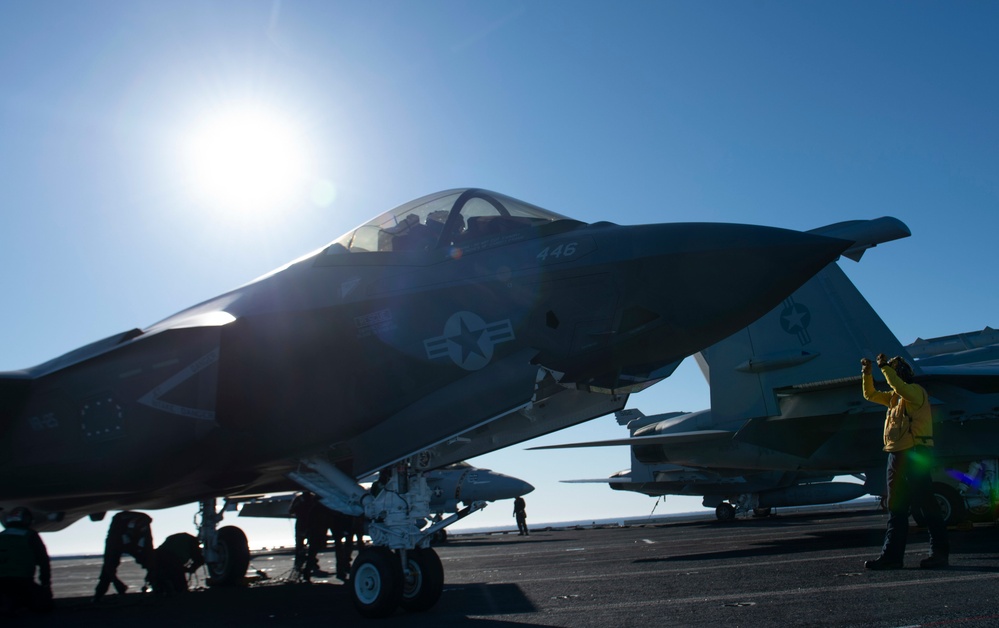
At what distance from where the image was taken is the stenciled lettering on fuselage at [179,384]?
6.35m

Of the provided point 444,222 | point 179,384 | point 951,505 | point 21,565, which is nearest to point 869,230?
point 444,222

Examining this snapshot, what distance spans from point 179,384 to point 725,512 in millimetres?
26882

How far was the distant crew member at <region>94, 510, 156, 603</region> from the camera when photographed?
8.70 metres

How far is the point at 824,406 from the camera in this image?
1411 centimetres

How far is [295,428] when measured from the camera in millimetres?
6449

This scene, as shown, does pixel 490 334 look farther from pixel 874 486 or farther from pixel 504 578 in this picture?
pixel 874 486

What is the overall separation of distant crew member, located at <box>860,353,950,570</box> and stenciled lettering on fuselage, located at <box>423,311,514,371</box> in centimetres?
325

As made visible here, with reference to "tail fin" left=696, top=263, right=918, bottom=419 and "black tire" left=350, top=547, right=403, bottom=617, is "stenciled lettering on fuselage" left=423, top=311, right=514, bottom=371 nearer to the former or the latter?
"black tire" left=350, top=547, right=403, bottom=617

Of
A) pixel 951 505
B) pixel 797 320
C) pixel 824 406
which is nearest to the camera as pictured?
pixel 951 505

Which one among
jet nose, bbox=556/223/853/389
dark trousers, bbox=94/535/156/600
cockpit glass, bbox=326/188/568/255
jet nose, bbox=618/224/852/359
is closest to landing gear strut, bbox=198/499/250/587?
dark trousers, bbox=94/535/156/600

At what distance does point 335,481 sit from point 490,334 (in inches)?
75.0

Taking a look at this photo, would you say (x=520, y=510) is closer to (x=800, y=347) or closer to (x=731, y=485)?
(x=731, y=485)

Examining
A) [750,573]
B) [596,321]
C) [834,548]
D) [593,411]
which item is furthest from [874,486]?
[596,321]

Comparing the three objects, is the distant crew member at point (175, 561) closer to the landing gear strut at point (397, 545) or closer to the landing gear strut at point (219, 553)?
the landing gear strut at point (219, 553)
